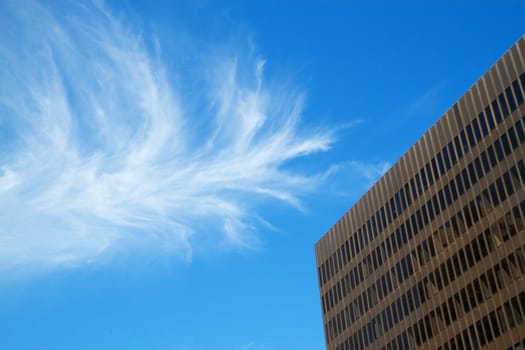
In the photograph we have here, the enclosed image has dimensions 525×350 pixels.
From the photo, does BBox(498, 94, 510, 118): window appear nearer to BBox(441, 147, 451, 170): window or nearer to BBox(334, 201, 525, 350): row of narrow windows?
BBox(334, 201, 525, 350): row of narrow windows

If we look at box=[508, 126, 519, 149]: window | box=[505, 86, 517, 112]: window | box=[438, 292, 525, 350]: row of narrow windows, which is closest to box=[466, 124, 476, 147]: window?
box=[508, 126, 519, 149]: window

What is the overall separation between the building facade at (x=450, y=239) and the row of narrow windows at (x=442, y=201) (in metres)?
0.12

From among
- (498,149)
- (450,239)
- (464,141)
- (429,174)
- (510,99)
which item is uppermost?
(429,174)

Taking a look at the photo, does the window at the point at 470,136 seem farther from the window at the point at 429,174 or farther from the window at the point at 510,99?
the window at the point at 429,174

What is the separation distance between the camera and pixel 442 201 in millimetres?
83750

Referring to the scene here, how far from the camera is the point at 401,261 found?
297 feet

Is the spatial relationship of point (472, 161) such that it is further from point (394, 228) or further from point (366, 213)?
point (366, 213)

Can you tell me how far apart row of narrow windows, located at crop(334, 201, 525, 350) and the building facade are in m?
0.11

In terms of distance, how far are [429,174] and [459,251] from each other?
10964mm

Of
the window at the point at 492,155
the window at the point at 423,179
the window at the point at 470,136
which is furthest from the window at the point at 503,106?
the window at the point at 423,179

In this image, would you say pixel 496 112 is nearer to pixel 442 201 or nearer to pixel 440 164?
pixel 440 164

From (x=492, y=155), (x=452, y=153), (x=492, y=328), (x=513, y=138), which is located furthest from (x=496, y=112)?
(x=492, y=328)

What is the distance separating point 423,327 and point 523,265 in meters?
17.9

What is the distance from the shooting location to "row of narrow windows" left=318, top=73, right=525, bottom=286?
7462 centimetres
